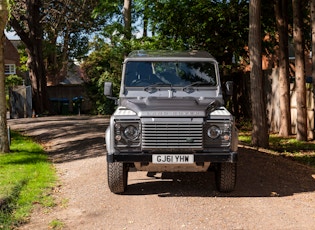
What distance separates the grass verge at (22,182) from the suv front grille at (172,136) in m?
1.93

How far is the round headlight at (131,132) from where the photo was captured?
7223 millimetres

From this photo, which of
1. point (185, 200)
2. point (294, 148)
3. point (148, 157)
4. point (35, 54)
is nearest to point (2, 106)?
point (148, 157)

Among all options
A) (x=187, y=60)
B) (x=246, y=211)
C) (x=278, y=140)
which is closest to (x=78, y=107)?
(x=278, y=140)

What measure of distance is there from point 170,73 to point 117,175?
2.22 metres

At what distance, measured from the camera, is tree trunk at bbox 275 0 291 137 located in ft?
55.4

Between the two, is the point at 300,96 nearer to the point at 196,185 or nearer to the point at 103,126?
the point at 103,126

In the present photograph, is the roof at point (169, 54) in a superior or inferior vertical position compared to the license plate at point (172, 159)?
superior

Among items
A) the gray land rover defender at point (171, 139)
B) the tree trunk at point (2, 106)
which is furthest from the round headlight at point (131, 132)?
the tree trunk at point (2, 106)

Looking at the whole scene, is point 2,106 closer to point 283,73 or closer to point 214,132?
point 214,132

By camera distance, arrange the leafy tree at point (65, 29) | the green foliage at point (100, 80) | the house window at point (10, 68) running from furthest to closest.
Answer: the house window at point (10, 68) < the leafy tree at point (65, 29) < the green foliage at point (100, 80)

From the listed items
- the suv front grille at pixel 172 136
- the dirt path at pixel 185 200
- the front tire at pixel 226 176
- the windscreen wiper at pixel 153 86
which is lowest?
the dirt path at pixel 185 200

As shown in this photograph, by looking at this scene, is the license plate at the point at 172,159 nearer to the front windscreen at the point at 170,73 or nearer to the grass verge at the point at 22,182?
the front windscreen at the point at 170,73

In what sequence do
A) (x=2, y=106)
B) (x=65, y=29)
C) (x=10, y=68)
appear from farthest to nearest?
(x=10, y=68) < (x=65, y=29) < (x=2, y=106)

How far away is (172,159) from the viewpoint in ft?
23.5
